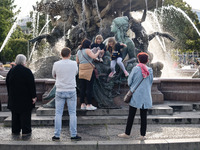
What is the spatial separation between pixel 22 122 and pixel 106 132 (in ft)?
5.51

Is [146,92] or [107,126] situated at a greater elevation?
[146,92]

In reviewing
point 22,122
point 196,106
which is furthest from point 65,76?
point 196,106

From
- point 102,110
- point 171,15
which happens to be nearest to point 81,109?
point 102,110

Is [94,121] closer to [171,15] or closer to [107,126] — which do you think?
[107,126]

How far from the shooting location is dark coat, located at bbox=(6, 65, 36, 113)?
6137mm

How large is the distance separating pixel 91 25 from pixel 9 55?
3846 centimetres

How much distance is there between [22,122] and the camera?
6195 millimetres

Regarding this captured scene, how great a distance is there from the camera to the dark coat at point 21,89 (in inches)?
242

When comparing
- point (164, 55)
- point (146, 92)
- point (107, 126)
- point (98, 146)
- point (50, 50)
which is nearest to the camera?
point (98, 146)

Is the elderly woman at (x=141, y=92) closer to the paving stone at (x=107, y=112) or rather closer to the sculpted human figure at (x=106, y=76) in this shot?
the paving stone at (x=107, y=112)

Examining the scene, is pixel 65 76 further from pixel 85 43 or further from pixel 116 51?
pixel 116 51

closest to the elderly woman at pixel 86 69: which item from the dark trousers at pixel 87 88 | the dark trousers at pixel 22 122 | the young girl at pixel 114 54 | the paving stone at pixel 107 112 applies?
the dark trousers at pixel 87 88

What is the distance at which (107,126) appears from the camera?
23.1ft

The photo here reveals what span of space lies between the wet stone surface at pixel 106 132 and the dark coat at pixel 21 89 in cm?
59
